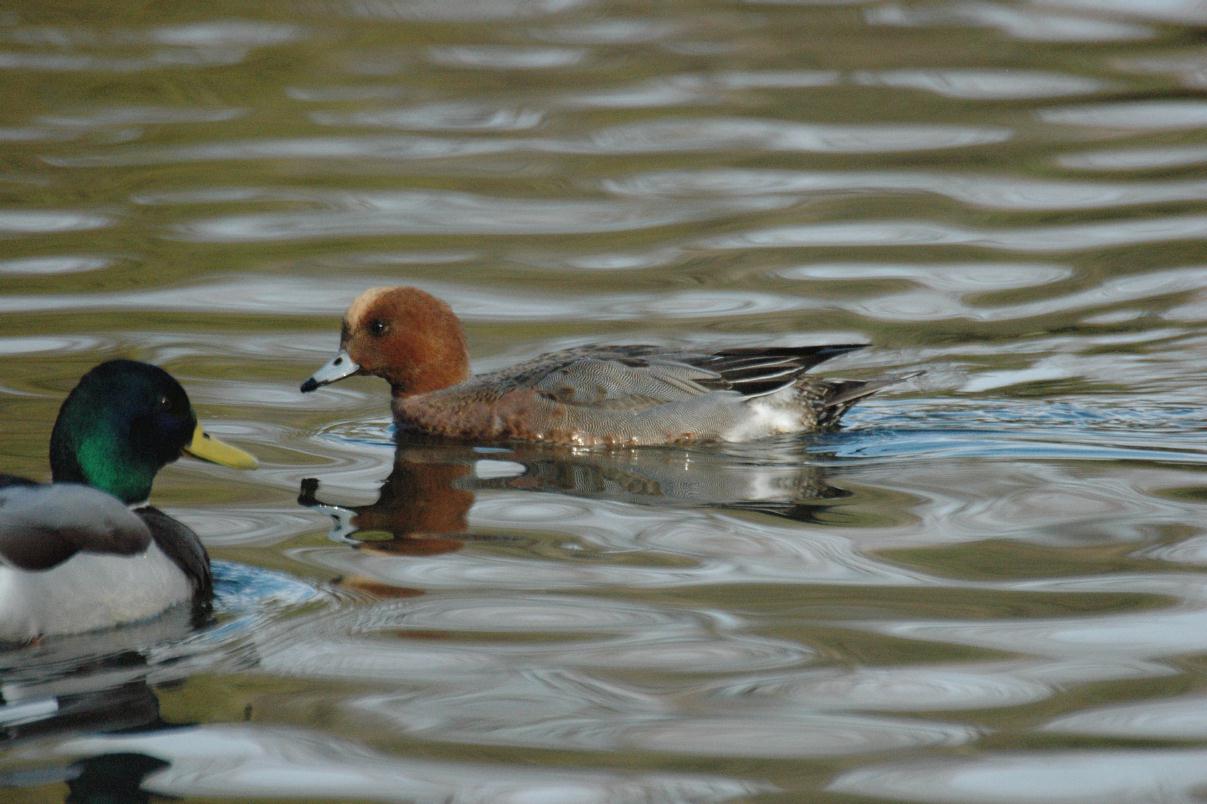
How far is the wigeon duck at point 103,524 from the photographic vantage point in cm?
537

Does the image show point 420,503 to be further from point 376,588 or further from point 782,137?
point 782,137

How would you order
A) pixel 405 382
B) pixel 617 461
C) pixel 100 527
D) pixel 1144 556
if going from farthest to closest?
pixel 405 382 → pixel 617 461 → pixel 1144 556 → pixel 100 527

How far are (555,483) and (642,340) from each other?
261 cm

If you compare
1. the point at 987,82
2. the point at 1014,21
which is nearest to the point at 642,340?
the point at 987,82

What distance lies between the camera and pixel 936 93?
15.5m

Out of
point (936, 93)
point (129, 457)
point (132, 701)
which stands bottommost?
point (132, 701)

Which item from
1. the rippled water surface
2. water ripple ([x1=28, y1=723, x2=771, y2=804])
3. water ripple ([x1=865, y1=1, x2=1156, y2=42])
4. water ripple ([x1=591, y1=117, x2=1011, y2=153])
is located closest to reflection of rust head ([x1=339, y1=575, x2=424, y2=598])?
the rippled water surface

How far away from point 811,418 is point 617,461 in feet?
3.34

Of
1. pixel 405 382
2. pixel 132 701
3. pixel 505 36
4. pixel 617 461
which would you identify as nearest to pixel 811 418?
pixel 617 461

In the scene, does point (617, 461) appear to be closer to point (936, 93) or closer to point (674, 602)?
point (674, 602)

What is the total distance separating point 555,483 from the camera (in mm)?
7539

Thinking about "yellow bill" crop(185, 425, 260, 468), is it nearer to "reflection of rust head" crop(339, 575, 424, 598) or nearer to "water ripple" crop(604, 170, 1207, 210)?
"reflection of rust head" crop(339, 575, 424, 598)

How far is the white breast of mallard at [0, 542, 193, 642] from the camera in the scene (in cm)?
532

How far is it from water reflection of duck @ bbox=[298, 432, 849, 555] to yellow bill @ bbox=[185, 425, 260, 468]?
1.36 feet
